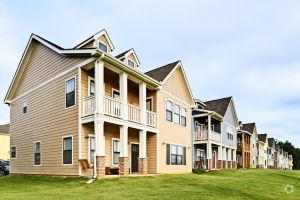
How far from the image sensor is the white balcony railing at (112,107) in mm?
14141

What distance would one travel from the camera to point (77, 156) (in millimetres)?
14156

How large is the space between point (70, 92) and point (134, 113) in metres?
3.86

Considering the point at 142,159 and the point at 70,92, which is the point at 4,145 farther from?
the point at 142,159

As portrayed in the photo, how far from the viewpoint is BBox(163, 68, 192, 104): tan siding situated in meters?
20.5

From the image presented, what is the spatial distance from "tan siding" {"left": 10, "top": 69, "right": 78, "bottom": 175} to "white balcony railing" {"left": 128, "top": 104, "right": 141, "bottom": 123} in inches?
120

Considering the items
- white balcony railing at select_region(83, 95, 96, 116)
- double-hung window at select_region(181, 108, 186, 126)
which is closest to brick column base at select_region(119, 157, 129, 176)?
white balcony railing at select_region(83, 95, 96, 116)

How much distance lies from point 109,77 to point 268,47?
1168 cm

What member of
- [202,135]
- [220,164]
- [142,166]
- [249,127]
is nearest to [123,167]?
[142,166]

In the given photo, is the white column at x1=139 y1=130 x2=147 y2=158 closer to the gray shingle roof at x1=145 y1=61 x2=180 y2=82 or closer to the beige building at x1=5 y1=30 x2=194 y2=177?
the beige building at x1=5 y1=30 x2=194 y2=177

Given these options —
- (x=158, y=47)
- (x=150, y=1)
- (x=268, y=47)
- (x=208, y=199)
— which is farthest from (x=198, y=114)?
(x=208, y=199)

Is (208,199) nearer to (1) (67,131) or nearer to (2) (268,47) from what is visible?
(1) (67,131)

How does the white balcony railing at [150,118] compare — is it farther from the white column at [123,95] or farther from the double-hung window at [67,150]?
the double-hung window at [67,150]

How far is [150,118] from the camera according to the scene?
18.1 metres

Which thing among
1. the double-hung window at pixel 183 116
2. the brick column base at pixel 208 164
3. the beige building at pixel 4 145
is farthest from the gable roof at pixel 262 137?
the beige building at pixel 4 145
